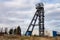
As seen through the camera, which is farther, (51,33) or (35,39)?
(51,33)

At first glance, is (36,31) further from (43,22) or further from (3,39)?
(3,39)

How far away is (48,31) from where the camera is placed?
53.5m

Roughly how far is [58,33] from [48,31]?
3.48m

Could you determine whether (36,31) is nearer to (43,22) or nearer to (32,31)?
(32,31)

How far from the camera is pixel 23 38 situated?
26781mm

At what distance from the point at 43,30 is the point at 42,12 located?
5.95m

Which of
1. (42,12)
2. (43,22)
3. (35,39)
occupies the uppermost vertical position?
(42,12)

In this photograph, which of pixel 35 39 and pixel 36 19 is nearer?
pixel 35 39

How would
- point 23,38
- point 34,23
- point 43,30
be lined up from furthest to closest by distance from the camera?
point 34,23 → point 43,30 → point 23,38

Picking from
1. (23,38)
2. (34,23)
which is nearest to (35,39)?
(23,38)

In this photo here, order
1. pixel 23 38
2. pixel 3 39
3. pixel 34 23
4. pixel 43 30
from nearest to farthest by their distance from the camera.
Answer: pixel 3 39 < pixel 23 38 < pixel 43 30 < pixel 34 23

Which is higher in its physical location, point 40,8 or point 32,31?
point 40,8

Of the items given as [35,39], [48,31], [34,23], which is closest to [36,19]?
[34,23]

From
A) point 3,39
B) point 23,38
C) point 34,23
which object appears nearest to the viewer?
point 3,39
